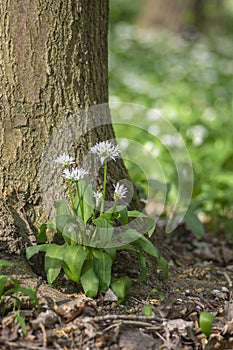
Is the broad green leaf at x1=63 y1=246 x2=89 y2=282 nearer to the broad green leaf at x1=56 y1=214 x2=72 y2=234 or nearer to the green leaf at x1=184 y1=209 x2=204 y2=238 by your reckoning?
the broad green leaf at x1=56 y1=214 x2=72 y2=234

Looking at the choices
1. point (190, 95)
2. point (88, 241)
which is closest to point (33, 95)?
point (88, 241)

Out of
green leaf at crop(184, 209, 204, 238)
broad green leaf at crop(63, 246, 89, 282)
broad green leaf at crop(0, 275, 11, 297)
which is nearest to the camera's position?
broad green leaf at crop(0, 275, 11, 297)

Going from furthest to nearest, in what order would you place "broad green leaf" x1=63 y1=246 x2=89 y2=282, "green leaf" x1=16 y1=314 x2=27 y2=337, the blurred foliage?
the blurred foliage → "broad green leaf" x1=63 y1=246 x2=89 y2=282 → "green leaf" x1=16 y1=314 x2=27 y2=337

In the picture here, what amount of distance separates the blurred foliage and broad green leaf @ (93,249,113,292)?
4.30ft

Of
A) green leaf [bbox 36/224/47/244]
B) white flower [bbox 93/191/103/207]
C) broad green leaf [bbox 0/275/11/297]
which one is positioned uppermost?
white flower [bbox 93/191/103/207]

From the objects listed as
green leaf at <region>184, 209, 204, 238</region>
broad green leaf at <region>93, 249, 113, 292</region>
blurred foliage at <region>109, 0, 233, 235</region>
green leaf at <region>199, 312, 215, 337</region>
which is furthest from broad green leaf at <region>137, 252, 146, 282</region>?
blurred foliage at <region>109, 0, 233, 235</region>

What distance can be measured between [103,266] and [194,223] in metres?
1.19

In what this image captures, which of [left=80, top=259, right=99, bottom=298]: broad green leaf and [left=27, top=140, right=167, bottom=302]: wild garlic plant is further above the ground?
[left=27, top=140, right=167, bottom=302]: wild garlic plant

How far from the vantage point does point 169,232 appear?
343cm

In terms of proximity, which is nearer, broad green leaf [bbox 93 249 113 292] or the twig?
the twig

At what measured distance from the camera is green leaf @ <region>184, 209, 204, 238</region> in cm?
333

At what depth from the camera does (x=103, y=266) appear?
2.29 metres

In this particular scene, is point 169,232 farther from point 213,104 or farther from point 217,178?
point 213,104

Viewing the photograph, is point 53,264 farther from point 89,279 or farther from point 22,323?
point 22,323
